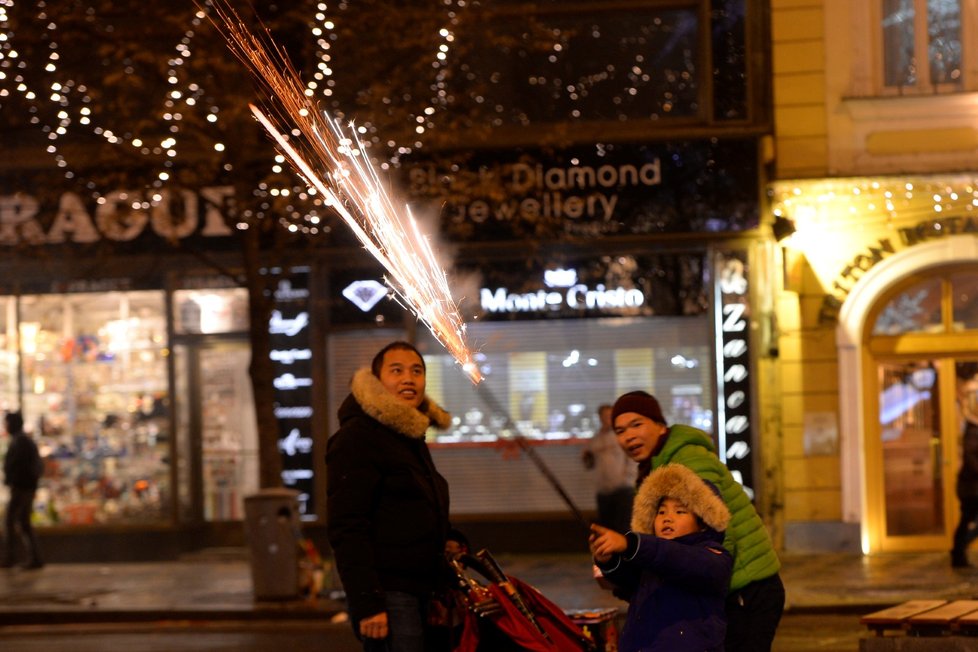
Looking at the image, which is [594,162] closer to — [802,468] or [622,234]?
[622,234]

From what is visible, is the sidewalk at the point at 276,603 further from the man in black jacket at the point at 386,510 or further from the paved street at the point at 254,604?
the man in black jacket at the point at 386,510

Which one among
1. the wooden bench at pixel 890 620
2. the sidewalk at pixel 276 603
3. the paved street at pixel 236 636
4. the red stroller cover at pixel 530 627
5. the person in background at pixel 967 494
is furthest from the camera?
the person in background at pixel 967 494

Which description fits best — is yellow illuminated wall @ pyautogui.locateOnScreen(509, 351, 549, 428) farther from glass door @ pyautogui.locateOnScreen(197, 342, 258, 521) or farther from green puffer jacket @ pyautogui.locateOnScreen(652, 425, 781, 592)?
green puffer jacket @ pyautogui.locateOnScreen(652, 425, 781, 592)

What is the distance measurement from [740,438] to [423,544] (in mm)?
10454

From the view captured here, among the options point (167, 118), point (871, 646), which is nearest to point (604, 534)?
point (871, 646)

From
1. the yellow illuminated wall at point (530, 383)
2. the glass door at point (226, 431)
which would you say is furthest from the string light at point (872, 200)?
the glass door at point (226, 431)

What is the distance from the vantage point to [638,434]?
540cm

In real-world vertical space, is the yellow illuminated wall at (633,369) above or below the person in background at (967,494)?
above

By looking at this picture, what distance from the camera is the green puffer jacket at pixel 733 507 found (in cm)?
527

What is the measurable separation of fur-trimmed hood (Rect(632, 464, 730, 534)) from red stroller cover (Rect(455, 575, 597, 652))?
99cm

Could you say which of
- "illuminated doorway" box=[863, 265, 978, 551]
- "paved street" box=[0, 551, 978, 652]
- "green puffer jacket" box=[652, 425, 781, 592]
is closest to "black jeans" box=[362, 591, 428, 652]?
"green puffer jacket" box=[652, 425, 781, 592]

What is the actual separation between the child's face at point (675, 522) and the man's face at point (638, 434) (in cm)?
47

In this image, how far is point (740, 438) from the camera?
15.8 meters

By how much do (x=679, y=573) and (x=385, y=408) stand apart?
160 centimetres
